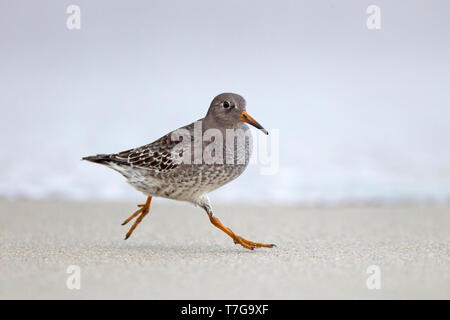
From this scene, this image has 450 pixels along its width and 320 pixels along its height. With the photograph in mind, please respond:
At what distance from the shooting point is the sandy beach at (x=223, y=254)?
152 inches

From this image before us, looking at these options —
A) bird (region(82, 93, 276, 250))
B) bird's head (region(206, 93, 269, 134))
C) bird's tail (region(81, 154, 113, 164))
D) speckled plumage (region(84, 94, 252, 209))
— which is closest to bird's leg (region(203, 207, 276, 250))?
bird (region(82, 93, 276, 250))

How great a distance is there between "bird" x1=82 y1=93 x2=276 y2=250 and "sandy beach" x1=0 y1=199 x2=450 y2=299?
0.59 meters

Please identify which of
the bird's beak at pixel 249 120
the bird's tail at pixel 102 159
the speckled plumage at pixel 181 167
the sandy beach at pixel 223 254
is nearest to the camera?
the sandy beach at pixel 223 254

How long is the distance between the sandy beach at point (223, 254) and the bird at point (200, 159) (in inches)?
23.1

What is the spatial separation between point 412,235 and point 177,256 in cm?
290

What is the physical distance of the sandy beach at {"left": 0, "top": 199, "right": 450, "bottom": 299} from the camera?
3.85m

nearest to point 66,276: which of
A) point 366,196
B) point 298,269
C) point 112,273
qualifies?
point 112,273

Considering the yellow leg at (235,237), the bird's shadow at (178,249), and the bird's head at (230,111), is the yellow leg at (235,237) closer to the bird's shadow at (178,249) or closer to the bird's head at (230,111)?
the bird's shadow at (178,249)

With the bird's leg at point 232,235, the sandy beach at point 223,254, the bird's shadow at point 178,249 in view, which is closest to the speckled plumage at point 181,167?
the bird's leg at point 232,235

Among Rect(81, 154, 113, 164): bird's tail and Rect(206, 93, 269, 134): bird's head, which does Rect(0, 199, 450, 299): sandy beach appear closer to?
Rect(81, 154, 113, 164): bird's tail

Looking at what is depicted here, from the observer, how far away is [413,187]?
370 inches

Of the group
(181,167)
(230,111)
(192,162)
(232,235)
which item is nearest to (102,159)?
(181,167)
